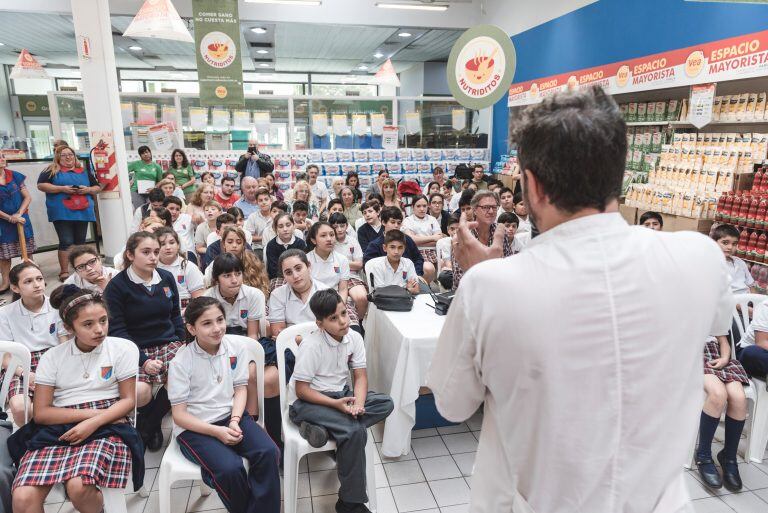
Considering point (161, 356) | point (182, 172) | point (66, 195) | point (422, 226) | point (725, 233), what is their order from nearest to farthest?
point (161, 356)
point (725, 233)
point (422, 226)
point (66, 195)
point (182, 172)

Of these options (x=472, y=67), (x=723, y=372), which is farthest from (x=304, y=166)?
(x=723, y=372)

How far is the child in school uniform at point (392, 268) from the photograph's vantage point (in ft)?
12.2

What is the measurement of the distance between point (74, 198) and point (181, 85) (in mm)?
13202

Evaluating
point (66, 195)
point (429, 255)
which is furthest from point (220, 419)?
point (66, 195)

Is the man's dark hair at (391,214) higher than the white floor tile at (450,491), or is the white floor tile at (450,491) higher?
the man's dark hair at (391,214)

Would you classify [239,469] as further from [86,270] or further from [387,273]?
[387,273]

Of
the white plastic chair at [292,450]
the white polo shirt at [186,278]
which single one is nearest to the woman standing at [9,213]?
the white polo shirt at [186,278]

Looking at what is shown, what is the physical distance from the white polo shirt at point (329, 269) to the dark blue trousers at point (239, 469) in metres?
1.70

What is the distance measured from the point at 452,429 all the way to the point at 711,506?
1388 mm

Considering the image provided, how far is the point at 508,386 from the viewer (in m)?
0.83

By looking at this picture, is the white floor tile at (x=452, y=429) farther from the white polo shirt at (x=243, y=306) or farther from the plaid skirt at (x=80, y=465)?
the plaid skirt at (x=80, y=465)

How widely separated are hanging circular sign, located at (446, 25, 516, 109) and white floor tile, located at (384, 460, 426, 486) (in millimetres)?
2555

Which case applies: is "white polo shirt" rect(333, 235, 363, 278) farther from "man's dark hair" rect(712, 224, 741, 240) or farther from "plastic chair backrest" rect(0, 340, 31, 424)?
"man's dark hair" rect(712, 224, 741, 240)

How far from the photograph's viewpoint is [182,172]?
290 inches
